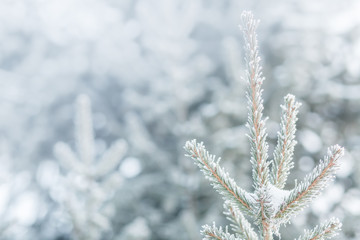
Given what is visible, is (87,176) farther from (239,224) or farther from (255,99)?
(255,99)

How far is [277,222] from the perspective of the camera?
1.21 metres

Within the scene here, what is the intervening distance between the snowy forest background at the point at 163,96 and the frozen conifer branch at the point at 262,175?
2436 mm

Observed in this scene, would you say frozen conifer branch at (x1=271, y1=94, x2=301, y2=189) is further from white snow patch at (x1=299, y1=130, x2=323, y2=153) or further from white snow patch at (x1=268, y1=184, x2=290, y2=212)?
white snow patch at (x1=299, y1=130, x2=323, y2=153)

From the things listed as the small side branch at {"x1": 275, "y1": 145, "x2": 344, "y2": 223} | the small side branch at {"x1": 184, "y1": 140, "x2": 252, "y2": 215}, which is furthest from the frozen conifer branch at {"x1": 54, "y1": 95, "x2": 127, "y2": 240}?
the small side branch at {"x1": 275, "y1": 145, "x2": 344, "y2": 223}

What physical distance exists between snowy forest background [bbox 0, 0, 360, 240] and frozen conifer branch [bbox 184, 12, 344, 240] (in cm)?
244

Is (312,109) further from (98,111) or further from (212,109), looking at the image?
(98,111)

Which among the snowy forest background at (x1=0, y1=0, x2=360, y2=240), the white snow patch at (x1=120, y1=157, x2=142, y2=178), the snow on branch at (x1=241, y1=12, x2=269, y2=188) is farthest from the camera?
the white snow patch at (x1=120, y1=157, x2=142, y2=178)

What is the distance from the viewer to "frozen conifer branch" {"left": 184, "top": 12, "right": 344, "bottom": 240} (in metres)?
1.11

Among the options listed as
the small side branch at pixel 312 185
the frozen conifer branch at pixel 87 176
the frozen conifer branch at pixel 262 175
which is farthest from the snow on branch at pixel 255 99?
the frozen conifer branch at pixel 87 176

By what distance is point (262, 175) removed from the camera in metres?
1.16

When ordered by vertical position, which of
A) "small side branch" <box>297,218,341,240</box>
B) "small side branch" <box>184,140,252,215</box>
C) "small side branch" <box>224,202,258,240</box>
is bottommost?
"small side branch" <box>297,218,341,240</box>

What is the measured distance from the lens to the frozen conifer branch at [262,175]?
111cm

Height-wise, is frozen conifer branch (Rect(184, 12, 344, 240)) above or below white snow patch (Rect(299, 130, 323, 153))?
below

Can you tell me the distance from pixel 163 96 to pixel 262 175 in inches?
176
